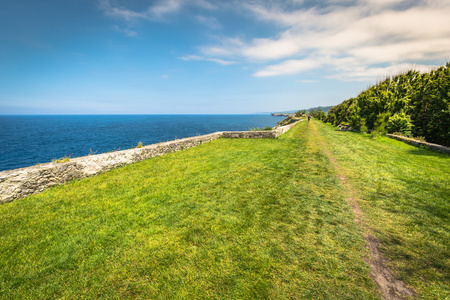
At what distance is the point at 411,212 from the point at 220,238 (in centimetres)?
510

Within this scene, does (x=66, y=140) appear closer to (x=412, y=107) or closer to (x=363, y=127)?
(x=363, y=127)

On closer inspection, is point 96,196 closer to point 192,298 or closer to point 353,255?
point 192,298

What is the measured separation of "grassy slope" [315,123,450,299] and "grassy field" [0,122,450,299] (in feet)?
0.09

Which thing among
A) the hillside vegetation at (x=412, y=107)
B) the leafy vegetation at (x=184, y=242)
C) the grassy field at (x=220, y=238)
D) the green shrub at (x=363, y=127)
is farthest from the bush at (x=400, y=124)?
the leafy vegetation at (x=184, y=242)

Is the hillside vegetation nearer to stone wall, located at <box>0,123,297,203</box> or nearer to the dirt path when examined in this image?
the dirt path

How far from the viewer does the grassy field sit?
2789 mm

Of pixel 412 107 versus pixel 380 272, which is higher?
pixel 412 107

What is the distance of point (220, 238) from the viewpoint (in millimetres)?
3771

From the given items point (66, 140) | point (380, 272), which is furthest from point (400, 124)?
point (66, 140)

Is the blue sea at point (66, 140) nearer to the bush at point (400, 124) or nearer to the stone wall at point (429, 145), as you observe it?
the stone wall at point (429, 145)

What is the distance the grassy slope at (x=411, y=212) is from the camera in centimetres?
296

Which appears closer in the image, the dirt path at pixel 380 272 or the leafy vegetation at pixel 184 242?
the dirt path at pixel 380 272

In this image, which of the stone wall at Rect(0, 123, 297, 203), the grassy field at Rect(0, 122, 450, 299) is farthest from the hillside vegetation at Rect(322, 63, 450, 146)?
the stone wall at Rect(0, 123, 297, 203)

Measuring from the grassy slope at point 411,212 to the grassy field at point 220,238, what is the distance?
0.09 ft
